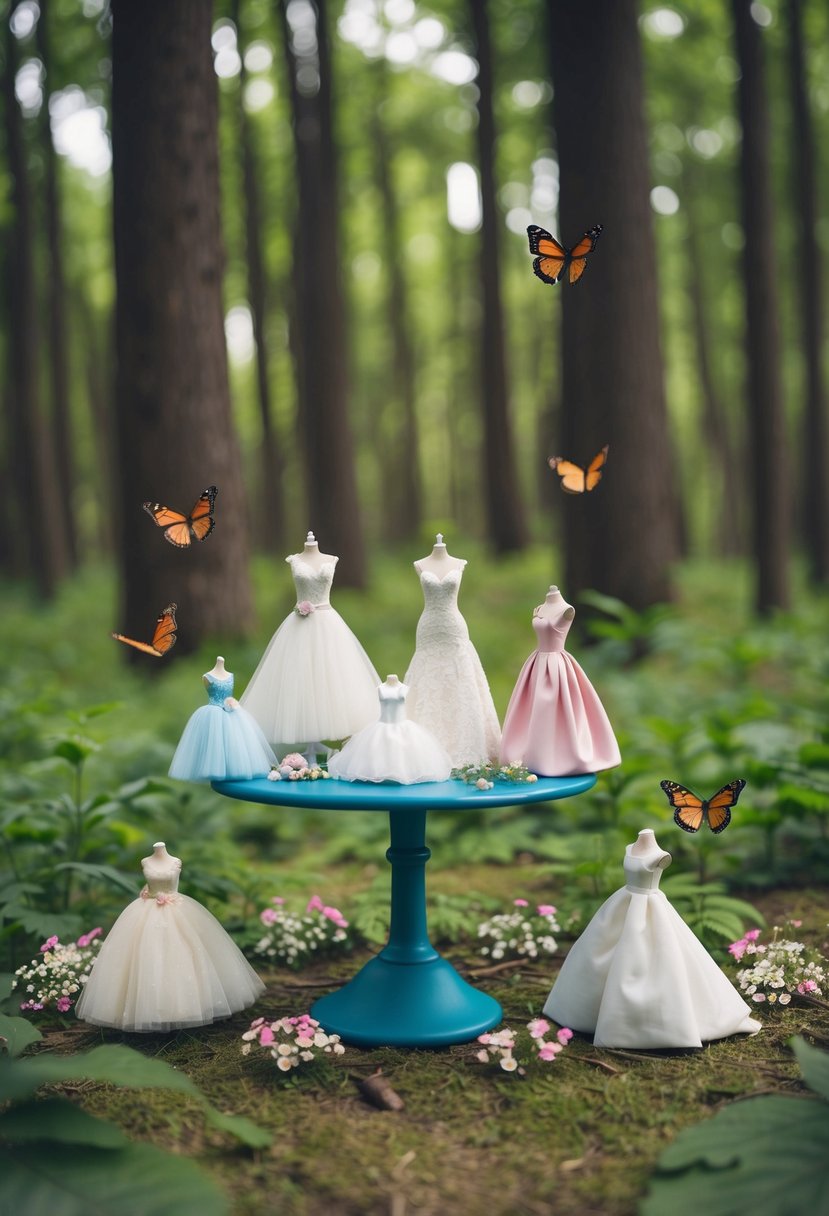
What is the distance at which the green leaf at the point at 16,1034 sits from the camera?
3.41 metres

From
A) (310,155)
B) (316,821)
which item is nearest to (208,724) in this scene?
(316,821)

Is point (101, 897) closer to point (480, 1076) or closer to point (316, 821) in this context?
point (316, 821)

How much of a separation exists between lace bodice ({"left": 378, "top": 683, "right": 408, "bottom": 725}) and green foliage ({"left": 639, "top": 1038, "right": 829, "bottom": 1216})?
159cm

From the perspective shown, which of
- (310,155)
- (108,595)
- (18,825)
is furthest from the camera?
(108,595)

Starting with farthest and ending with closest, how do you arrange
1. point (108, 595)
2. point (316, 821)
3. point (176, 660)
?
point (108, 595) → point (176, 660) → point (316, 821)

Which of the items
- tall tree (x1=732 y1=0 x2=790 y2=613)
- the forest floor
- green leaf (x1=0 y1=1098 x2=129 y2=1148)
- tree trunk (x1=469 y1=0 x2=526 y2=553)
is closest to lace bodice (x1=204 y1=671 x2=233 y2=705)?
the forest floor

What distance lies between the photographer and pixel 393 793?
367cm

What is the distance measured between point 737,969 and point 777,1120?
157 cm

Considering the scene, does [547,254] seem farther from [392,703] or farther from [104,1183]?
[104,1183]

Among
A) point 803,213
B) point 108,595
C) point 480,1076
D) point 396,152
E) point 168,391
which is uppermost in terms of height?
point 396,152

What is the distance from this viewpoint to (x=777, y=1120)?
312cm

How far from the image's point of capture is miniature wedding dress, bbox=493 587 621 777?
13.5 feet

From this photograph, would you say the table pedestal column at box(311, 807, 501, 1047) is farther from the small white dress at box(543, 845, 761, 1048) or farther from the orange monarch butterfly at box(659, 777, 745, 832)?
the orange monarch butterfly at box(659, 777, 745, 832)

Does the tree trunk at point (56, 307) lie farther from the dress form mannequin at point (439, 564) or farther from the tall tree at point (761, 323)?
the dress form mannequin at point (439, 564)
